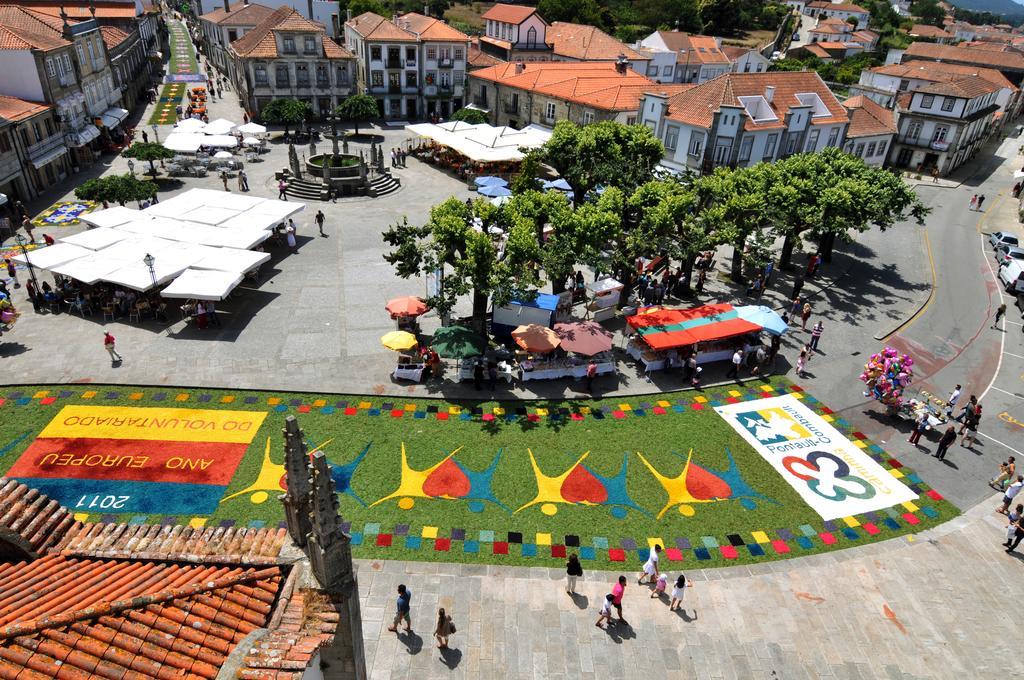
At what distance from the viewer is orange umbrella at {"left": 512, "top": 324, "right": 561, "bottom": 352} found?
2409cm

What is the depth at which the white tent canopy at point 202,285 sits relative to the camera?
2555cm

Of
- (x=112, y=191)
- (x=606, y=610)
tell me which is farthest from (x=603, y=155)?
(x=112, y=191)

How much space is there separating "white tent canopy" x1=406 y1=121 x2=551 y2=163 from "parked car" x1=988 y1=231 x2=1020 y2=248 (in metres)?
31.6

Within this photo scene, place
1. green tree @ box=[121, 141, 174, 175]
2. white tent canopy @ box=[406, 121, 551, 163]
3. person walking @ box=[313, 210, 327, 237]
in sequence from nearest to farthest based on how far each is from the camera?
person walking @ box=[313, 210, 327, 237], green tree @ box=[121, 141, 174, 175], white tent canopy @ box=[406, 121, 551, 163]

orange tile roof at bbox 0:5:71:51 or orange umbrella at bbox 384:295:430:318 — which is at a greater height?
orange tile roof at bbox 0:5:71:51

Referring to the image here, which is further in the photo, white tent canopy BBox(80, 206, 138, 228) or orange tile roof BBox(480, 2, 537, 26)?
orange tile roof BBox(480, 2, 537, 26)

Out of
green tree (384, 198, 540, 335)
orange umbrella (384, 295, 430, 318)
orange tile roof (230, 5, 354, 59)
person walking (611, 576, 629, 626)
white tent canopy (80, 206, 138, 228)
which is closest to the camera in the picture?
person walking (611, 576, 629, 626)

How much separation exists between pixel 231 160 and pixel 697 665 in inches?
1833

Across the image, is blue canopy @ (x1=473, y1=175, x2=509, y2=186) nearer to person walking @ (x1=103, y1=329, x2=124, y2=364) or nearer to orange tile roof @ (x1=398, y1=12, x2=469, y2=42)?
person walking @ (x1=103, y1=329, x2=124, y2=364)

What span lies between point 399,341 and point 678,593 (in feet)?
43.8

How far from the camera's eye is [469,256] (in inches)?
901

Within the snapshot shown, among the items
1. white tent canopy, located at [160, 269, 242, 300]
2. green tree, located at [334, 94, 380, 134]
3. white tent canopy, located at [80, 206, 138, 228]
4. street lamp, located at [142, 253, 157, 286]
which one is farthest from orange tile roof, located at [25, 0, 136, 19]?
white tent canopy, located at [160, 269, 242, 300]

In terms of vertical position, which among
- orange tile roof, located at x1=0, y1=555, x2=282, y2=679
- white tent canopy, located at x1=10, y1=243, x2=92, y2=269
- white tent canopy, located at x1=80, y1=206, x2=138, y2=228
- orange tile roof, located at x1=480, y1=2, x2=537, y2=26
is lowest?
white tent canopy, located at x1=10, y1=243, x2=92, y2=269

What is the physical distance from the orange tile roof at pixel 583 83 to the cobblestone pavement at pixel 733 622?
40133 millimetres
